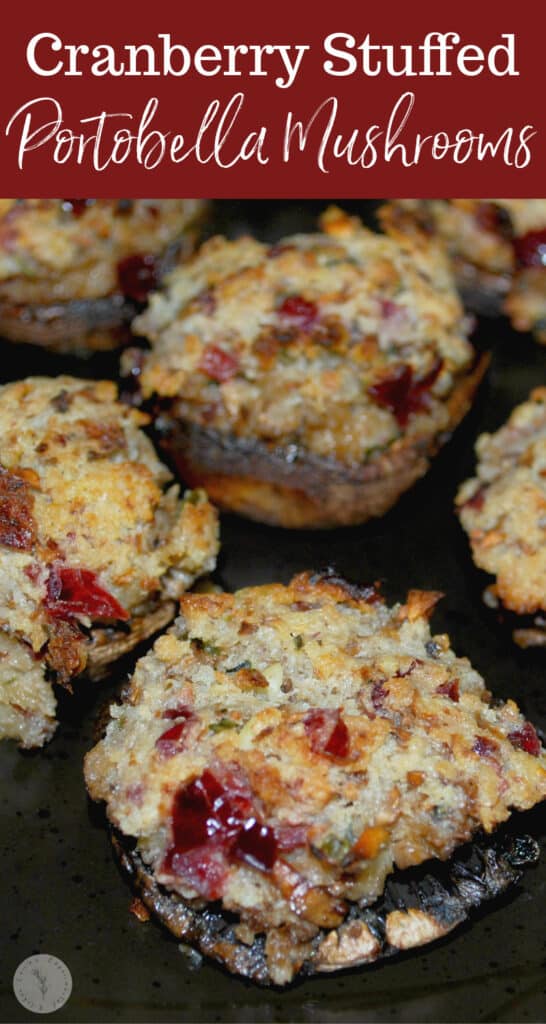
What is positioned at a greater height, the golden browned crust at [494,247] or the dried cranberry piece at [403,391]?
the golden browned crust at [494,247]

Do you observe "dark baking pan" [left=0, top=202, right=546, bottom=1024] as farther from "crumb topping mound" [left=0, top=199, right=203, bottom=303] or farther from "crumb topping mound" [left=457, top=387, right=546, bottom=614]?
"crumb topping mound" [left=0, top=199, right=203, bottom=303]

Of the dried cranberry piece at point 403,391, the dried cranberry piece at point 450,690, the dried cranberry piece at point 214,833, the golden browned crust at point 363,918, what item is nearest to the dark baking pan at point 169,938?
the golden browned crust at point 363,918

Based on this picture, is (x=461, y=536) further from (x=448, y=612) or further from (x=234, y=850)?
(x=234, y=850)

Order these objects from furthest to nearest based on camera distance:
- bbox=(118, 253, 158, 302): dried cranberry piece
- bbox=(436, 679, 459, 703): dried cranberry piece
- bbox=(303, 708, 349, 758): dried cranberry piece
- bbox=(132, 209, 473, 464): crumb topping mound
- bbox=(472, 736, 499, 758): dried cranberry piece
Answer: bbox=(118, 253, 158, 302): dried cranberry piece → bbox=(132, 209, 473, 464): crumb topping mound → bbox=(436, 679, 459, 703): dried cranberry piece → bbox=(472, 736, 499, 758): dried cranberry piece → bbox=(303, 708, 349, 758): dried cranberry piece

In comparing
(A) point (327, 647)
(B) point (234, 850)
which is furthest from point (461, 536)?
(B) point (234, 850)

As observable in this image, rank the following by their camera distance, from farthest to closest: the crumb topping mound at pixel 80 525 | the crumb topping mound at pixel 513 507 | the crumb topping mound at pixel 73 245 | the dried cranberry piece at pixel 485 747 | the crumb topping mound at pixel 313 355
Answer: the crumb topping mound at pixel 73 245
the crumb topping mound at pixel 313 355
the crumb topping mound at pixel 513 507
the crumb topping mound at pixel 80 525
the dried cranberry piece at pixel 485 747

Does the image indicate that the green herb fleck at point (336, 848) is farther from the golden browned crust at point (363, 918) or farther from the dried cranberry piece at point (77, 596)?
the dried cranberry piece at point (77, 596)

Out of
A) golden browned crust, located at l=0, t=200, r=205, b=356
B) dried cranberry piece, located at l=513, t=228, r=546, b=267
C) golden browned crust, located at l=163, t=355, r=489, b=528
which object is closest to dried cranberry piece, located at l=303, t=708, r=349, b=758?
golden browned crust, located at l=163, t=355, r=489, b=528

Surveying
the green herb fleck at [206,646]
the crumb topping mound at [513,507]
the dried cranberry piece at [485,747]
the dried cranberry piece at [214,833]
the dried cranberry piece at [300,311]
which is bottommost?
the dried cranberry piece at [214,833]
